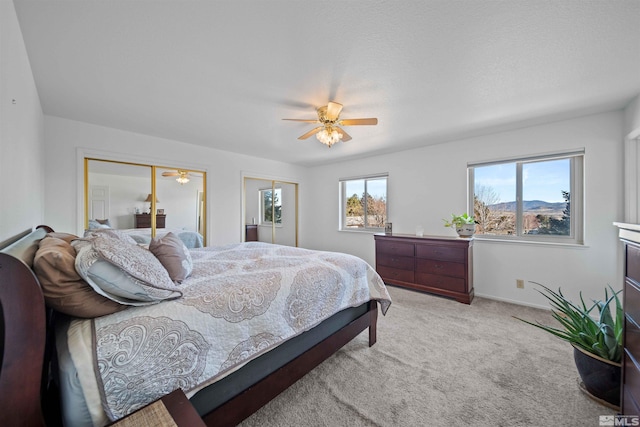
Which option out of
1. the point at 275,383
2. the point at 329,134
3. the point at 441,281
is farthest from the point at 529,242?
the point at 275,383

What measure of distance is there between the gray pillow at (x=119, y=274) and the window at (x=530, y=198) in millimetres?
3985

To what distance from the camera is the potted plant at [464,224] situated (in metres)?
3.43

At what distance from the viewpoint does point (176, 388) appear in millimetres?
1034

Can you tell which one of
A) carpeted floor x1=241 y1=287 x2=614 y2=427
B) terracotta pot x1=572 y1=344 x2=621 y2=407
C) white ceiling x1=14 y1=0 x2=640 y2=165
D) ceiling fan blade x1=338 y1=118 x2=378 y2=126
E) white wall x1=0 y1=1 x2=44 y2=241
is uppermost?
white ceiling x1=14 y1=0 x2=640 y2=165

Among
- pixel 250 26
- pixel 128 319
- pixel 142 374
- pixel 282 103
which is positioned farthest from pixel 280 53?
pixel 142 374

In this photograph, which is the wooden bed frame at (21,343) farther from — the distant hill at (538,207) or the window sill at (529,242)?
the distant hill at (538,207)

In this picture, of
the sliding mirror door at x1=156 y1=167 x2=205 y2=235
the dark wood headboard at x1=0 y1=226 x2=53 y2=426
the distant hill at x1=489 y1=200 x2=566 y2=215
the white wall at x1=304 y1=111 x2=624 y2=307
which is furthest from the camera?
the sliding mirror door at x1=156 y1=167 x2=205 y2=235

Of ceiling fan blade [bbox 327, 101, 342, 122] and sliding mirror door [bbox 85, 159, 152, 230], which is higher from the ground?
ceiling fan blade [bbox 327, 101, 342, 122]

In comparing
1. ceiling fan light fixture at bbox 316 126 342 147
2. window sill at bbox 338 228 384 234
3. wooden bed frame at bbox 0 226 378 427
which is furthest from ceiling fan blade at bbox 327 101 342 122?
window sill at bbox 338 228 384 234

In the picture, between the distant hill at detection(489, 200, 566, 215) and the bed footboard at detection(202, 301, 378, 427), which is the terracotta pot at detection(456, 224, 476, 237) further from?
the bed footboard at detection(202, 301, 378, 427)

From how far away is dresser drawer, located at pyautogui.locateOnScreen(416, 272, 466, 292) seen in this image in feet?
10.9

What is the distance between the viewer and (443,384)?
1.74 m

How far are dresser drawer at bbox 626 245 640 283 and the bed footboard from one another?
1.64m

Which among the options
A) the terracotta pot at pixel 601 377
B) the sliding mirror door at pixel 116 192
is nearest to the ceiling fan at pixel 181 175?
the sliding mirror door at pixel 116 192
